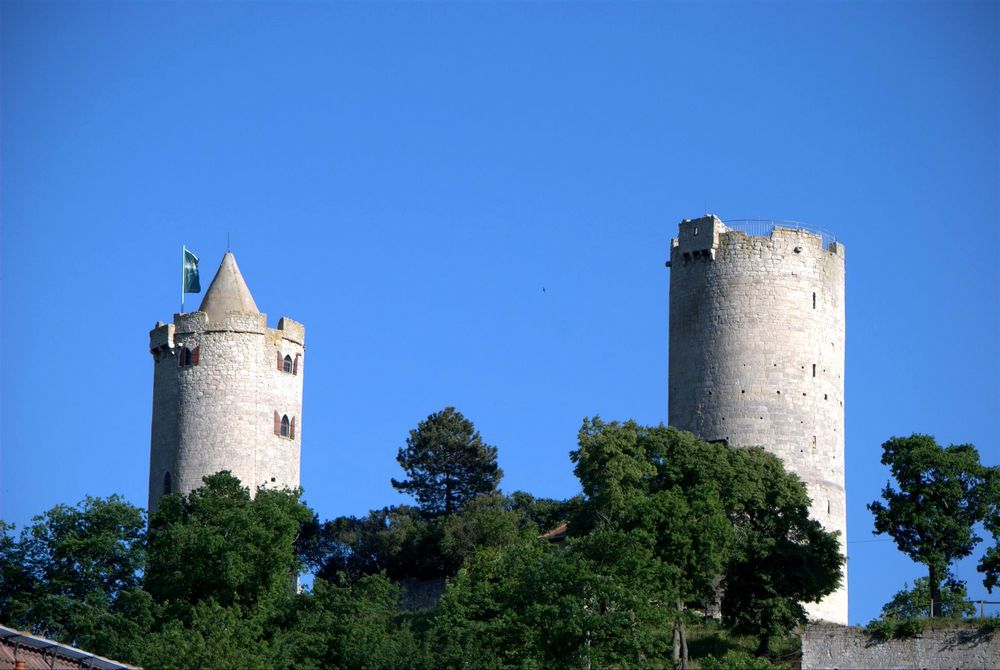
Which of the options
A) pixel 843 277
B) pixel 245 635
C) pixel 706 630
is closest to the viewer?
pixel 245 635

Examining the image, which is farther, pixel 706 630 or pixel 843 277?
pixel 843 277

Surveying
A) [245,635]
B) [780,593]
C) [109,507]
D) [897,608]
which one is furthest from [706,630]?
[109,507]

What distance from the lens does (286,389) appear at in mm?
77938

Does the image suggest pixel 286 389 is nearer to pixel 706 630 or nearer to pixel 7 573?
pixel 7 573

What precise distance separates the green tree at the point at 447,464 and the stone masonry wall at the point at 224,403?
396 centimetres

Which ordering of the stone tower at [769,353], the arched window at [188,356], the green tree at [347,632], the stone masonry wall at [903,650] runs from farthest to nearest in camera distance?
the arched window at [188,356], the stone tower at [769,353], the stone masonry wall at [903,650], the green tree at [347,632]

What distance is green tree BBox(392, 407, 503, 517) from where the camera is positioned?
78938mm

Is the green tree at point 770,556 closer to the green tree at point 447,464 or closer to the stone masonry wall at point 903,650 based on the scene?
the stone masonry wall at point 903,650

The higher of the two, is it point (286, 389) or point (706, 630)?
point (286, 389)

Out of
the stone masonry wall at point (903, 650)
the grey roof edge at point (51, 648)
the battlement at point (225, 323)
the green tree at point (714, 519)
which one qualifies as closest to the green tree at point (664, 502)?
the green tree at point (714, 519)

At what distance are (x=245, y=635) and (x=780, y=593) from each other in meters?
13.8

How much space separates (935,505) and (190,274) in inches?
1161

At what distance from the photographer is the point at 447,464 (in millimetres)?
79125

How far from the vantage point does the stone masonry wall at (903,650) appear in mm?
59594
